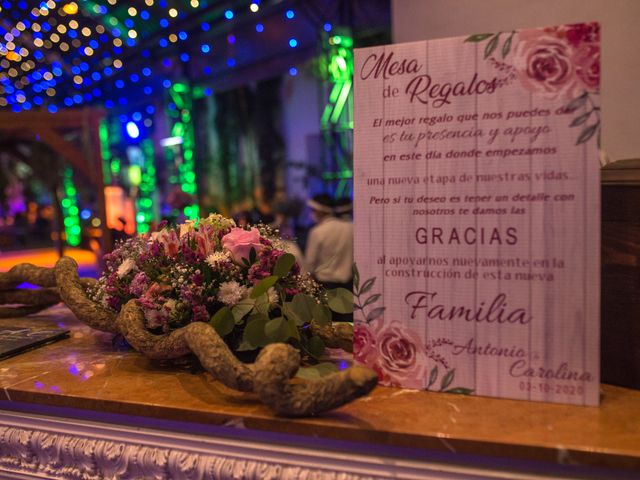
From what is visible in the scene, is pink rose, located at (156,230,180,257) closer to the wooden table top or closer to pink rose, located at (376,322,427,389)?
the wooden table top

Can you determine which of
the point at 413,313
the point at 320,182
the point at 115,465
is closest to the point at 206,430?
the point at 115,465

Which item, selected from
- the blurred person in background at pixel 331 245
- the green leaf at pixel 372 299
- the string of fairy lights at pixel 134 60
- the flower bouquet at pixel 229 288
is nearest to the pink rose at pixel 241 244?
the flower bouquet at pixel 229 288

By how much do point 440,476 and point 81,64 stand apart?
1017 cm

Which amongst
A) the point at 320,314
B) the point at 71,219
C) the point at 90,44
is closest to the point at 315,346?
the point at 320,314

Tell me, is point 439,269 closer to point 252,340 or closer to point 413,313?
point 413,313

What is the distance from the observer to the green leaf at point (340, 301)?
117cm

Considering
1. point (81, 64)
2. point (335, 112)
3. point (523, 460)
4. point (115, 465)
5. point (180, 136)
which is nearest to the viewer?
point (523, 460)

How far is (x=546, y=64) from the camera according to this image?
89 cm

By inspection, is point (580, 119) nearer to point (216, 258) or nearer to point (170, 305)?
point (216, 258)

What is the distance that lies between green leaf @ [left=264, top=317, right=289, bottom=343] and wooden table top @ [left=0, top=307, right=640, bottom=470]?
0.39ft

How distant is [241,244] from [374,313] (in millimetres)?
353

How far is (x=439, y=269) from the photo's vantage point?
0.97m

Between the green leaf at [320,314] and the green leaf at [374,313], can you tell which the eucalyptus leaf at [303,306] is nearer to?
the green leaf at [320,314]

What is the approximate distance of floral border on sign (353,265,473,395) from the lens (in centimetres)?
99
